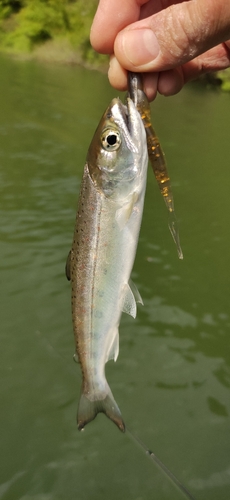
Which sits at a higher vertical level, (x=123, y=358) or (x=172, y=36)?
(x=172, y=36)

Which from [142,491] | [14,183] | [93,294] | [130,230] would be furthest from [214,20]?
[14,183]

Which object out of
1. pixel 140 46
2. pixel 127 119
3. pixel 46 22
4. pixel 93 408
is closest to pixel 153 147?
pixel 127 119

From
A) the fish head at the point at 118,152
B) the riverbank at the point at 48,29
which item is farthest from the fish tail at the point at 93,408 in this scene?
the riverbank at the point at 48,29

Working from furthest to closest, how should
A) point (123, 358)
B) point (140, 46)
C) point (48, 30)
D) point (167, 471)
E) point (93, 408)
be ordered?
Result: point (48, 30) < point (123, 358) < point (167, 471) < point (93, 408) < point (140, 46)

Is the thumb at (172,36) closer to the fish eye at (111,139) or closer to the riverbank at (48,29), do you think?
the fish eye at (111,139)

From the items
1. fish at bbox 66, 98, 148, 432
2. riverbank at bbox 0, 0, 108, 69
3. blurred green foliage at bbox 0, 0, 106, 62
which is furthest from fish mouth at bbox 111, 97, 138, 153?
blurred green foliage at bbox 0, 0, 106, 62

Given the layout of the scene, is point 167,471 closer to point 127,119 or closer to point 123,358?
point 123,358

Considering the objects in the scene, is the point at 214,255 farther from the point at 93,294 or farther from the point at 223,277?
the point at 93,294
